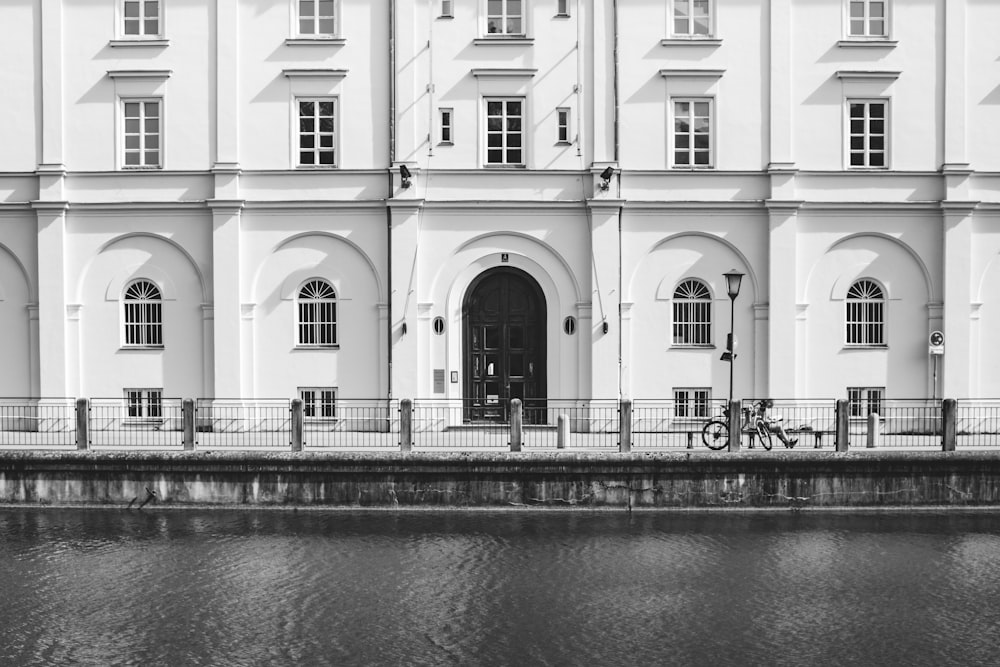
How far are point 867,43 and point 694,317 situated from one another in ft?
27.4

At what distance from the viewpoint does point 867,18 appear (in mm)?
25953

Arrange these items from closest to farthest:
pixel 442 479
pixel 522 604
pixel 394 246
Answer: pixel 522 604 < pixel 442 479 < pixel 394 246

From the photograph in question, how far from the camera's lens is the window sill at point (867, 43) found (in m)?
25.7

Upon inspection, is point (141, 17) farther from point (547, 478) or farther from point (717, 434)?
point (717, 434)

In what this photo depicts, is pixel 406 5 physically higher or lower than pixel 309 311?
higher

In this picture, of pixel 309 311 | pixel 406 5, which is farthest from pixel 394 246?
pixel 406 5

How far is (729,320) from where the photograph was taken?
84.3 ft

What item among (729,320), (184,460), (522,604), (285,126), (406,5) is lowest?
(522,604)

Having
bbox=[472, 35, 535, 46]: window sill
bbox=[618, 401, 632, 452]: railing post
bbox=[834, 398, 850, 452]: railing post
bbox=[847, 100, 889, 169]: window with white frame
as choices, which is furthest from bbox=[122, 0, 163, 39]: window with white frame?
bbox=[834, 398, 850, 452]: railing post

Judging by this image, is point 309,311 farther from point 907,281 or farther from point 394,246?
point 907,281

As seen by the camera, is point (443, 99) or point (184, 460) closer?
point (184, 460)

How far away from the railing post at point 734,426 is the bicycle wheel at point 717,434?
688 millimetres

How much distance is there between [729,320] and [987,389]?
276 inches

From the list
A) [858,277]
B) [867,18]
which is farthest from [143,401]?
[867,18]
